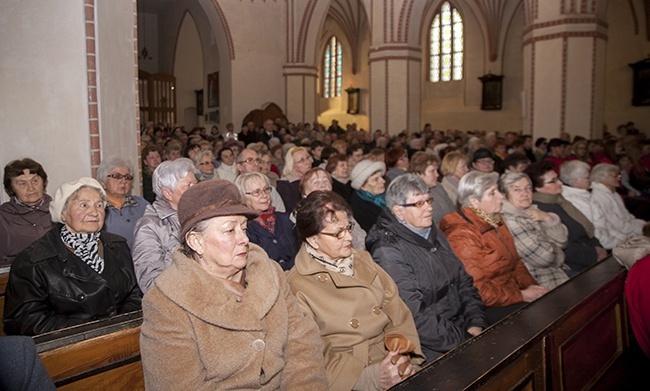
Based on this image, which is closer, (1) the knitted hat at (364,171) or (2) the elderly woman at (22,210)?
(2) the elderly woman at (22,210)

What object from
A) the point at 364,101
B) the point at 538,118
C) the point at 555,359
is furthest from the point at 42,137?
the point at 364,101

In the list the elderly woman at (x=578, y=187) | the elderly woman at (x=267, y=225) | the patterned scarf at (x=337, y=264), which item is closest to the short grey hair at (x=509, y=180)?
the elderly woman at (x=578, y=187)

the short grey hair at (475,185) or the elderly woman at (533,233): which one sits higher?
the short grey hair at (475,185)

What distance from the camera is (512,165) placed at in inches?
251

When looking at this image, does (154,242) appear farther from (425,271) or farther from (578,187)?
(578,187)

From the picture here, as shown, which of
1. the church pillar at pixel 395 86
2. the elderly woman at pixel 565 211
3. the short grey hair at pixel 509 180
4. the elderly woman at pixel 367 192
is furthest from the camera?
the church pillar at pixel 395 86

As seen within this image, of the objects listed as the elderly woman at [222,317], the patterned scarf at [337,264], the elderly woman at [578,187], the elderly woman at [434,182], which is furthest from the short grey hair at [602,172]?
the elderly woman at [222,317]

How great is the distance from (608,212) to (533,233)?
1.93 metres

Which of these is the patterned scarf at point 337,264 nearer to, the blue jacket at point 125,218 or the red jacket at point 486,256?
the red jacket at point 486,256

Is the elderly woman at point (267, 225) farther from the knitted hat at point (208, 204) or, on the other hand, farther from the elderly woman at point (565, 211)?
the elderly woman at point (565, 211)

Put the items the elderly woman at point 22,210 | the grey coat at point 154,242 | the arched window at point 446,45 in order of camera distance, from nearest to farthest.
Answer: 1. the grey coat at point 154,242
2. the elderly woman at point 22,210
3. the arched window at point 446,45

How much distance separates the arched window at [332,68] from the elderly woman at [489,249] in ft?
80.9

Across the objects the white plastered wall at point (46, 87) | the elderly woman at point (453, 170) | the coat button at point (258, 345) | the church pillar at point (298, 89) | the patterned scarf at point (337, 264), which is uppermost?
the church pillar at point (298, 89)

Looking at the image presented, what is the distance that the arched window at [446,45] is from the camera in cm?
2277
